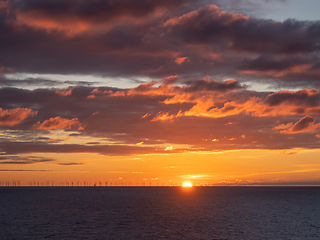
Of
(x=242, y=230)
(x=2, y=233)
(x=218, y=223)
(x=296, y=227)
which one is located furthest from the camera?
(x=218, y=223)

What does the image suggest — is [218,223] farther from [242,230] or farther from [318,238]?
[318,238]

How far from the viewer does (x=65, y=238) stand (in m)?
90.1

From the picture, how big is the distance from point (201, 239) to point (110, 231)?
27062mm

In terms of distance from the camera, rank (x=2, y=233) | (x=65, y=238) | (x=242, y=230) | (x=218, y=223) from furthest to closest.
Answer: (x=218, y=223), (x=242, y=230), (x=2, y=233), (x=65, y=238)

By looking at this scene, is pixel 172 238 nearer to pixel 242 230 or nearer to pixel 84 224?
pixel 242 230

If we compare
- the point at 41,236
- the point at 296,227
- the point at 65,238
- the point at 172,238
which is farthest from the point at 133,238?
the point at 296,227

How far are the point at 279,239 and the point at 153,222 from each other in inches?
1924

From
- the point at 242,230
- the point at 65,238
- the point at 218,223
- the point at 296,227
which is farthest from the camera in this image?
the point at 218,223

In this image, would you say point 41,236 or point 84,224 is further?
point 84,224

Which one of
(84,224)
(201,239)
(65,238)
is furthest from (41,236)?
(201,239)

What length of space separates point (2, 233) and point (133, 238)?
118 feet

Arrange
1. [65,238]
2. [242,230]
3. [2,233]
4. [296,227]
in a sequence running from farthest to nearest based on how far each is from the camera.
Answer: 1. [296,227]
2. [242,230]
3. [2,233]
4. [65,238]

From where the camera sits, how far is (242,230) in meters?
108

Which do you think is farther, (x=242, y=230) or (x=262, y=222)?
(x=262, y=222)
